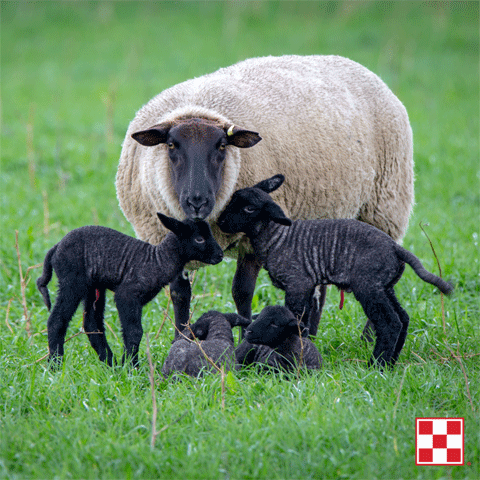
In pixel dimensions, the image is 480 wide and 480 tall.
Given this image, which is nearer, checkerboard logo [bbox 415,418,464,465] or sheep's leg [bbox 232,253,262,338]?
checkerboard logo [bbox 415,418,464,465]

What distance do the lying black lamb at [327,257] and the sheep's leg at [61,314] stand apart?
3.23ft

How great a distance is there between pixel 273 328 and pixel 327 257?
539 millimetres

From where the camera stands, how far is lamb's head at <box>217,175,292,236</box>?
3.96m

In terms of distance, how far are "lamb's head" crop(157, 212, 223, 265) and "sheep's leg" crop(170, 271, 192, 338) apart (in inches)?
29.4

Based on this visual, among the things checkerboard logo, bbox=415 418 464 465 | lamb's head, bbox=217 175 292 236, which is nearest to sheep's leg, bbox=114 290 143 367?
lamb's head, bbox=217 175 292 236

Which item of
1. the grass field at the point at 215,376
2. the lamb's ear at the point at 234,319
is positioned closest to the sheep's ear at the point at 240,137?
the lamb's ear at the point at 234,319

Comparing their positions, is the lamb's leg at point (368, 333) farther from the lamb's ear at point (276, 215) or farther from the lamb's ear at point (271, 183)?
the lamb's ear at point (271, 183)

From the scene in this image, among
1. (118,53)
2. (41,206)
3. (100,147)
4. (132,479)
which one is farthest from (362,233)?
(118,53)

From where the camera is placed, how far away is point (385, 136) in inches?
214

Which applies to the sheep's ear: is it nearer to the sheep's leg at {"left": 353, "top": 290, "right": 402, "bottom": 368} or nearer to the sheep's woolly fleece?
the sheep's woolly fleece

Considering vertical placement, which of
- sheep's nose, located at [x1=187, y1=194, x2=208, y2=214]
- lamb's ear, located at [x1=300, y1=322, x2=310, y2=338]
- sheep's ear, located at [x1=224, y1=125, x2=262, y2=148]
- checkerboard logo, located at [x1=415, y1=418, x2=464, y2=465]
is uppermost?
sheep's ear, located at [x1=224, y1=125, x2=262, y2=148]

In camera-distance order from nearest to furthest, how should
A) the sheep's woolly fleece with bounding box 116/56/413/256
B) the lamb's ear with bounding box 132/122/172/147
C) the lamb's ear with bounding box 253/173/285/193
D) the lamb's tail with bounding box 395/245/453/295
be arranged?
the lamb's tail with bounding box 395/245/453/295 < the lamb's ear with bounding box 253/173/285/193 < the lamb's ear with bounding box 132/122/172/147 < the sheep's woolly fleece with bounding box 116/56/413/256

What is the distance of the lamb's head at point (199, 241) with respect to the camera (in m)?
3.88

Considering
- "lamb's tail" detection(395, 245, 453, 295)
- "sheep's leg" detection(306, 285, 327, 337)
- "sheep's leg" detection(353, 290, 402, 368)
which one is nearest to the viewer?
"lamb's tail" detection(395, 245, 453, 295)
